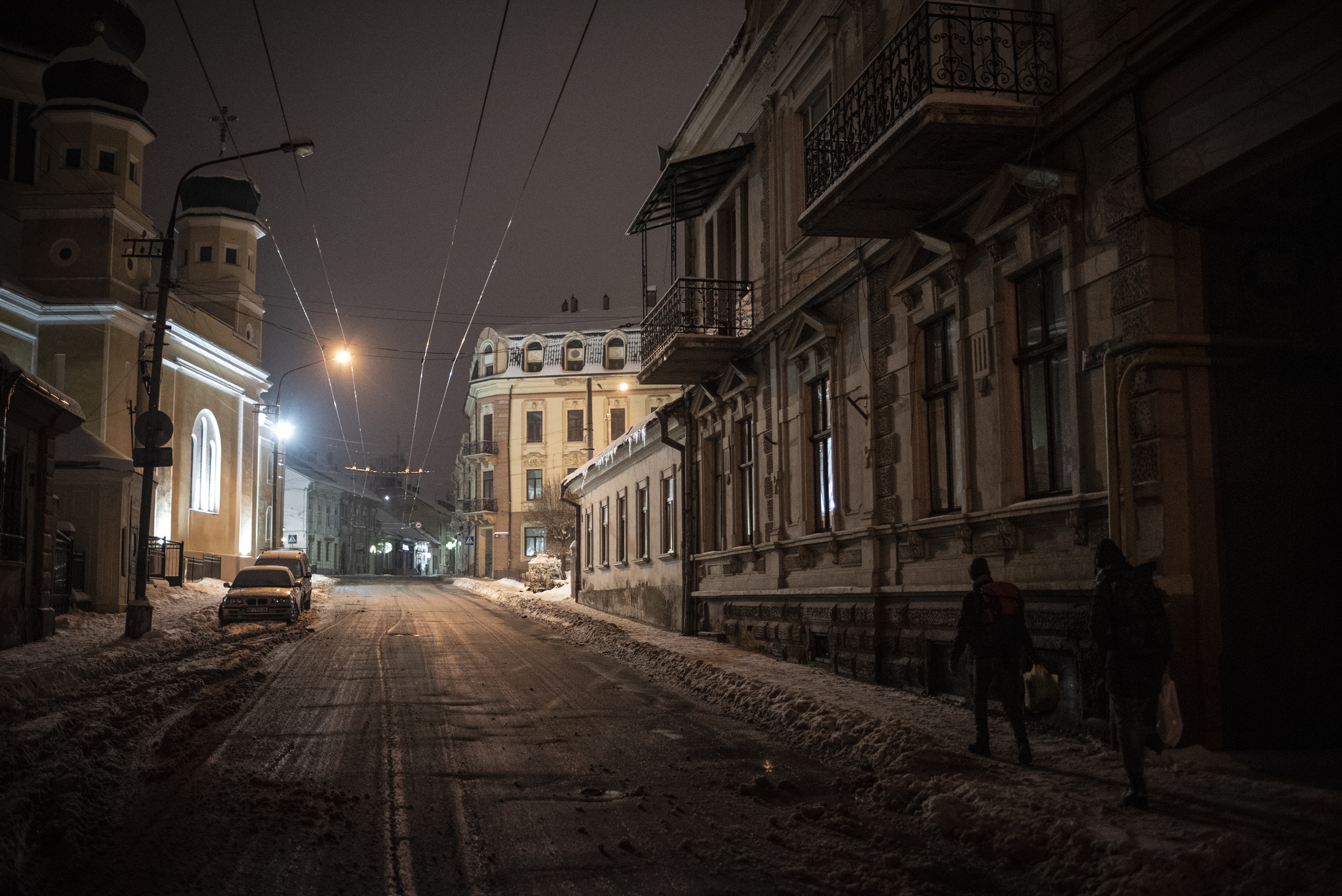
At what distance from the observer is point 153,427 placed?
22.1m

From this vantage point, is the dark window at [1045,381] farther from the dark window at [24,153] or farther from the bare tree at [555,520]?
the bare tree at [555,520]

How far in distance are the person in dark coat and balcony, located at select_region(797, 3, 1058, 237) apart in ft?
14.8

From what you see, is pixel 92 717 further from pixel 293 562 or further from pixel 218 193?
pixel 218 193

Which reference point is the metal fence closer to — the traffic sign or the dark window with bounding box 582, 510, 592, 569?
the dark window with bounding box 582, 510, 592, 569

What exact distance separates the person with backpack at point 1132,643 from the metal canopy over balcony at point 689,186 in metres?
14.5

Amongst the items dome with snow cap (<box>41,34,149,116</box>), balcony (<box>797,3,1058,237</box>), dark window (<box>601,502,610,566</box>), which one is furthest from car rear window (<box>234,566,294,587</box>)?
dome with snow cap (<box>41,34,149,116</box>)

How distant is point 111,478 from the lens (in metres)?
25.3

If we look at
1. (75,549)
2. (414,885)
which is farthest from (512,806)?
(75,549)

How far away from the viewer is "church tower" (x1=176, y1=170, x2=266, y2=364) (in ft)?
178

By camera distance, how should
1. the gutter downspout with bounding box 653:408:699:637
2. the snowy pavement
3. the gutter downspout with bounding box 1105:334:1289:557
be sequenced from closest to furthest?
the snowy pavement → the gutter downspout with bounding box 1105:334:1289:557 → the gutter downspout with bounding box 653:408:699:637

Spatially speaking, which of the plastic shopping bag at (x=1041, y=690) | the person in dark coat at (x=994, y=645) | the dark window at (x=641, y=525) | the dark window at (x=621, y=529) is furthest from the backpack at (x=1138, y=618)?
the dark window at (x=621, y=529)

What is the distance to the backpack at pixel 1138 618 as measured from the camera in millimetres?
6988

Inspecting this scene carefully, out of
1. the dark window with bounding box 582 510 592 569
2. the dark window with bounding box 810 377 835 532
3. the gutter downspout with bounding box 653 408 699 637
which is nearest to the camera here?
the dark window with bounding box 810 377 835 532

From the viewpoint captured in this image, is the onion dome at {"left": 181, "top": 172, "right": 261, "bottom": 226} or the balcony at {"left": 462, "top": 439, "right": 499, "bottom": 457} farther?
the balcony at {"left": 462, "top": 439, "right": 499, "bottom": 457}
